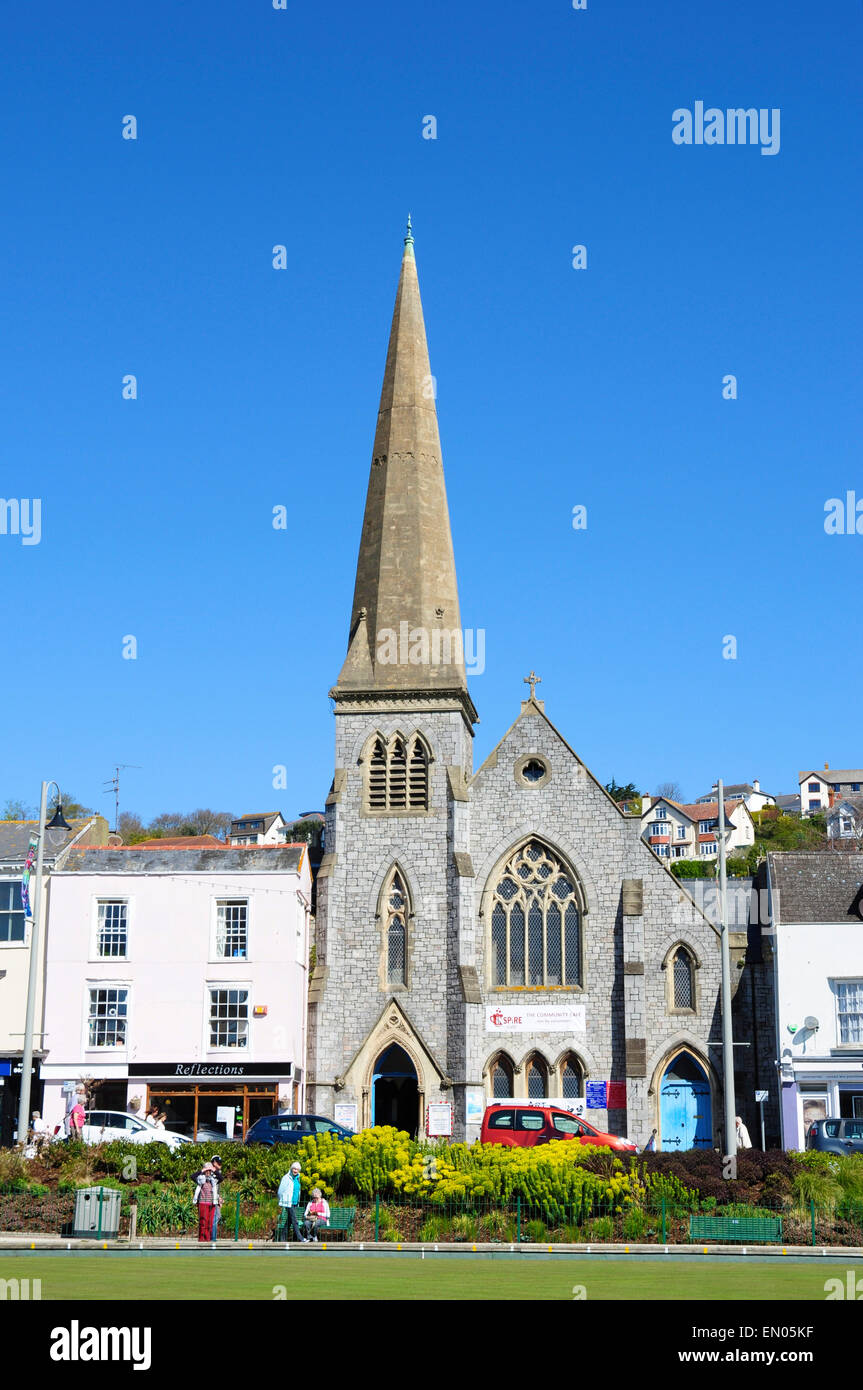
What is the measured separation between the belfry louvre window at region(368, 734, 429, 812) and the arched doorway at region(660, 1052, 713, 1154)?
10.2 metres

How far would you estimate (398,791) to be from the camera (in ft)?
148

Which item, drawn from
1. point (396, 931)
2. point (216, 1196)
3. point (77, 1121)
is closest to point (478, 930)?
point (396, 931)

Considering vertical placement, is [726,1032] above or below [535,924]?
below

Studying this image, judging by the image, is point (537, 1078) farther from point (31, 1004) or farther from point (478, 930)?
point (31, 1004)

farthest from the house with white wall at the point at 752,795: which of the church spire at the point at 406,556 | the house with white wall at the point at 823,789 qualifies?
the church spire at the point at 406,556

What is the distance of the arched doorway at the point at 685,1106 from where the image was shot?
41.4 metres

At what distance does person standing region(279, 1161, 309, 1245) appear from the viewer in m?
22.9

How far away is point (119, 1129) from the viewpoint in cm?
3306

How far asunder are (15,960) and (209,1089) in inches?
251

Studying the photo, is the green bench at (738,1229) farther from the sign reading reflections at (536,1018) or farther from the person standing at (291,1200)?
the sign reading reflections at (536,1018)
